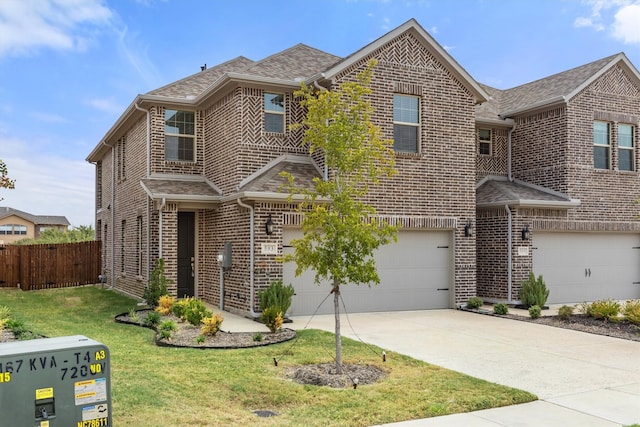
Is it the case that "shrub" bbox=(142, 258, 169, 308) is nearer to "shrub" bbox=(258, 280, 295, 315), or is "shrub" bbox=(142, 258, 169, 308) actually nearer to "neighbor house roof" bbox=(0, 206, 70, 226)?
"shrub" bbox=(258, 280, 295, 315)

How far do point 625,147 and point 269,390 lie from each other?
15582 mm

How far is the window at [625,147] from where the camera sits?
60.0 feet

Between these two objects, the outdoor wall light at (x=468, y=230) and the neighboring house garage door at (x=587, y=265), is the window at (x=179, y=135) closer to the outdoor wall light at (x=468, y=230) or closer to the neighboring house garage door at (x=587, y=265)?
the outdoor wall light at (x=468, y=230)

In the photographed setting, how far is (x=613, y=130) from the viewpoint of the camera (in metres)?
Answer: 18.1

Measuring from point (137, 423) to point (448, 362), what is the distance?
4932 millimetres

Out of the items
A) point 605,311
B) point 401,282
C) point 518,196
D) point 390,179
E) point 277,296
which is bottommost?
point 605,311

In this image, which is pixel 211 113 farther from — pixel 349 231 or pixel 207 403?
pixel 207 403

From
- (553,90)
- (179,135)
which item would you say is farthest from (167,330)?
(553,90)

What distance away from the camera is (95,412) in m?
4.58

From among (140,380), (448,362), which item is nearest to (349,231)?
(448,362)

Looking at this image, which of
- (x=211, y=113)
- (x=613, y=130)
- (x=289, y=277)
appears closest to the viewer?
(x=289, y=277)

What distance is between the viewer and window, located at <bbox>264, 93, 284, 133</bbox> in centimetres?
1504

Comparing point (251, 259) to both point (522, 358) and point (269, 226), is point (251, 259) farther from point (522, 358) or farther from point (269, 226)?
point (522, 358)

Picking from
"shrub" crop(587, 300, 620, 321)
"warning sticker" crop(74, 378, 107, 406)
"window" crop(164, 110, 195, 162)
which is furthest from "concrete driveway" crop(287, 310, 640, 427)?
"window" crop(164, 110, 195, 162)
